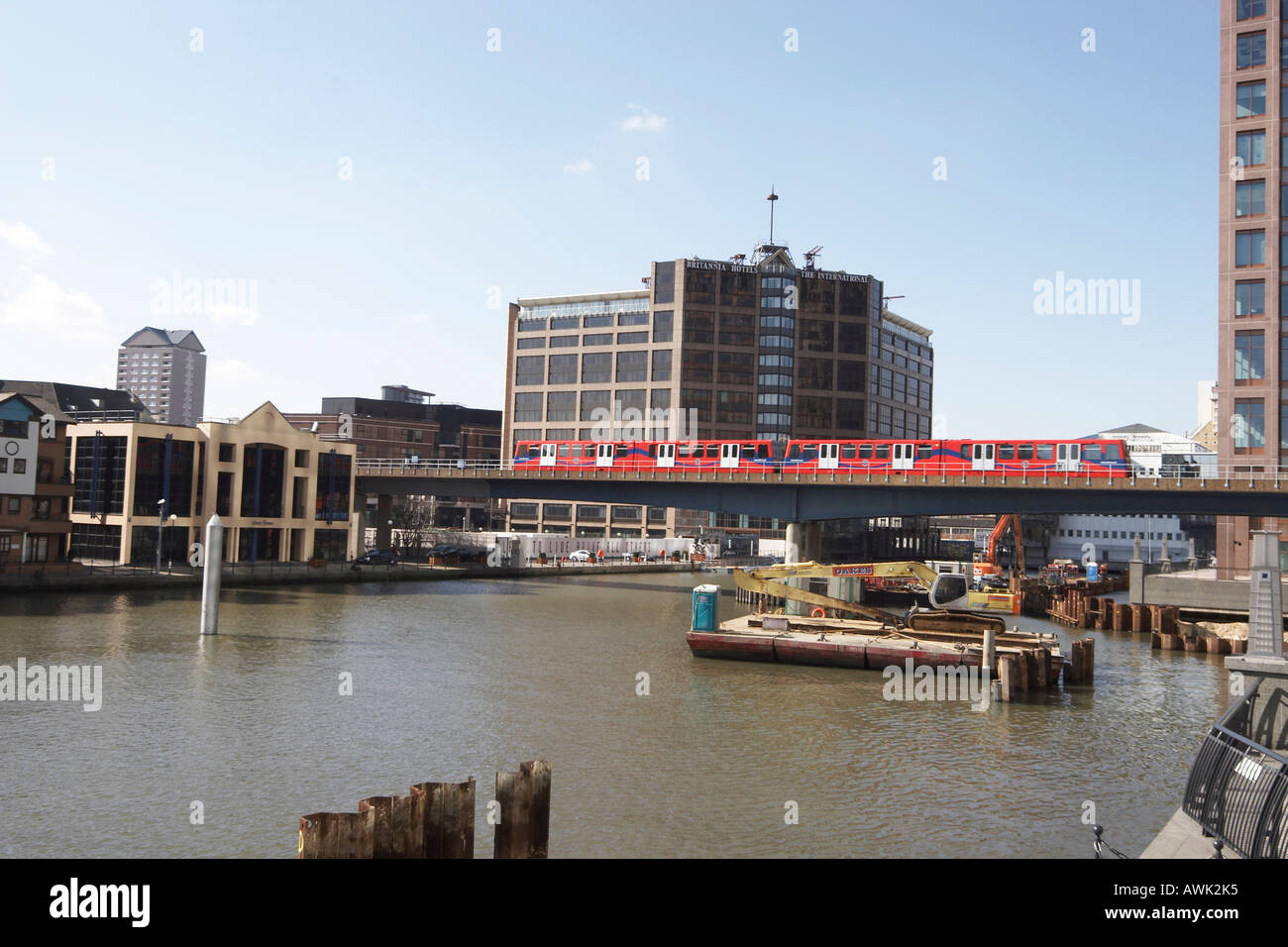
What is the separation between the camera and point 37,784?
2158cm

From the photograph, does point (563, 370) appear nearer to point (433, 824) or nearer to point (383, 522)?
point (383, 522)

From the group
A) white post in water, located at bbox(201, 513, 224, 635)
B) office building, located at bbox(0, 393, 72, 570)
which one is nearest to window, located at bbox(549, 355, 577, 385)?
office building, located at bbox(0, 393, 72, 570)

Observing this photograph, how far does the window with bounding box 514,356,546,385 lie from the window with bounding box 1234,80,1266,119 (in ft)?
323

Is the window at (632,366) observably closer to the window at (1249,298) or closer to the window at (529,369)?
the window at (529,369)

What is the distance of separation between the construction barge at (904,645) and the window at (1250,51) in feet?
172

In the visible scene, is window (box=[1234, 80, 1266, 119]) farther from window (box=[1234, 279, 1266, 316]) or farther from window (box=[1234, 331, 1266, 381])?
window (box=[1234, 331, 1266, 381])

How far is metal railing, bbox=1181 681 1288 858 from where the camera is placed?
12.3 meters

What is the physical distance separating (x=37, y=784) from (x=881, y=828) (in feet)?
58.8

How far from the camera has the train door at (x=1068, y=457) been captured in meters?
63.2
